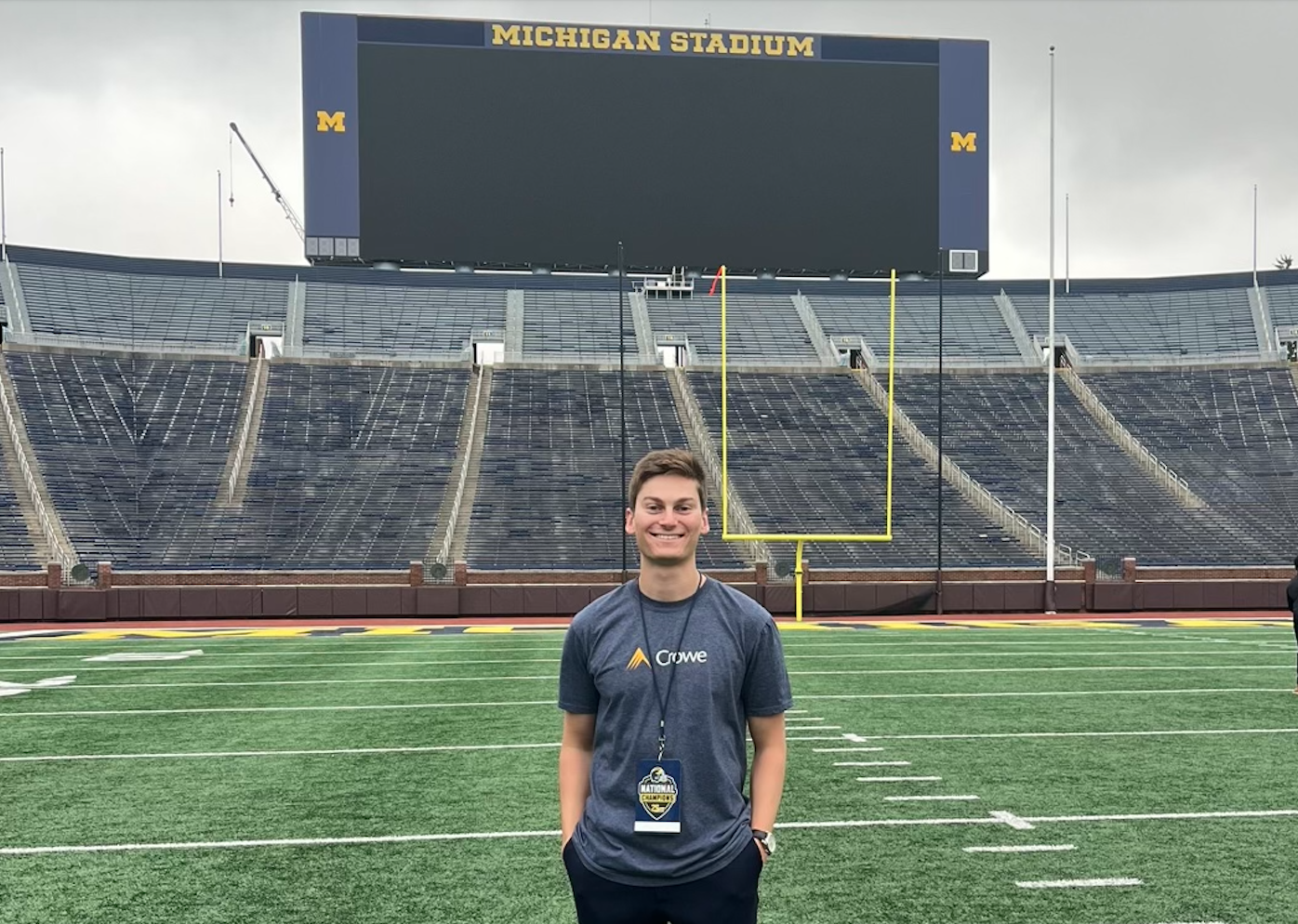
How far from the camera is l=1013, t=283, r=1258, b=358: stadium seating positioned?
139 feet

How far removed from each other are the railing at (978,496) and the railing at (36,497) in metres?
19.7

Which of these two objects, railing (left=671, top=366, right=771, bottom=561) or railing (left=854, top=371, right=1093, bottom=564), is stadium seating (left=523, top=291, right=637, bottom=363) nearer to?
railing (left=671, top=366, right=771, bottom=561)

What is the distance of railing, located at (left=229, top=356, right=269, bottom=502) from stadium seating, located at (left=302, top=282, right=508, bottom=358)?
1.86m

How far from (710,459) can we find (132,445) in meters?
15.5

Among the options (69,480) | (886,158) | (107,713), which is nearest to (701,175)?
(886,158)

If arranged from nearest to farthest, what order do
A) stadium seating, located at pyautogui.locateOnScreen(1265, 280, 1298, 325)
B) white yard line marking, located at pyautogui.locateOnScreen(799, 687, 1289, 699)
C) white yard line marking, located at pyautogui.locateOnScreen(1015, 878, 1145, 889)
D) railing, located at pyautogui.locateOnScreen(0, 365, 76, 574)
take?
Result: white yard line marking, located at pyautogui.locateOnScreen(1015, 878, 1145, 889) < white yard line marking, located at pyautogui.locateOnScreen(799, 687, 1289, 699) < railing, located at pyautogui.locateOnScreen(0, 365, 76, 574) < stadium seating, located at pyautogui.locateOnScreen(1265, 280, 1298, 325)

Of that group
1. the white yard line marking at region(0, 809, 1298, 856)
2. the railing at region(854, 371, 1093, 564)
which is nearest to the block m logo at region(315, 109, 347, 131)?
the railing at region(854, 371, 1093, 564)

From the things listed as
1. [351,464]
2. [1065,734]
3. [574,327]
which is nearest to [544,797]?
[1065,734]

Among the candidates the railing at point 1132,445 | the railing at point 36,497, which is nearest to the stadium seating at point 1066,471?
the railing at point 1132,445

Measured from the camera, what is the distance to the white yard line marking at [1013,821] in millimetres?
6320

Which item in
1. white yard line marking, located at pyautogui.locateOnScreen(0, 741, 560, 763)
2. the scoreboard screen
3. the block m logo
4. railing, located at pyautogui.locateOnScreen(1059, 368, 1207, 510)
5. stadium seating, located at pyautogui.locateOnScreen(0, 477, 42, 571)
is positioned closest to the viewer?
white yard line marking, located at pyautogui.locateOnScreen(0, 741, 560, 763)

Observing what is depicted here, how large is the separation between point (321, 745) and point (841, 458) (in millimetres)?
27584

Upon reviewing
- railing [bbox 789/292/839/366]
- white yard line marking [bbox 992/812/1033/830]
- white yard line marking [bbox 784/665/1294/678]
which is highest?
railing [bbox 789/292/839/366]

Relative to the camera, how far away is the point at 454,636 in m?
19.3
